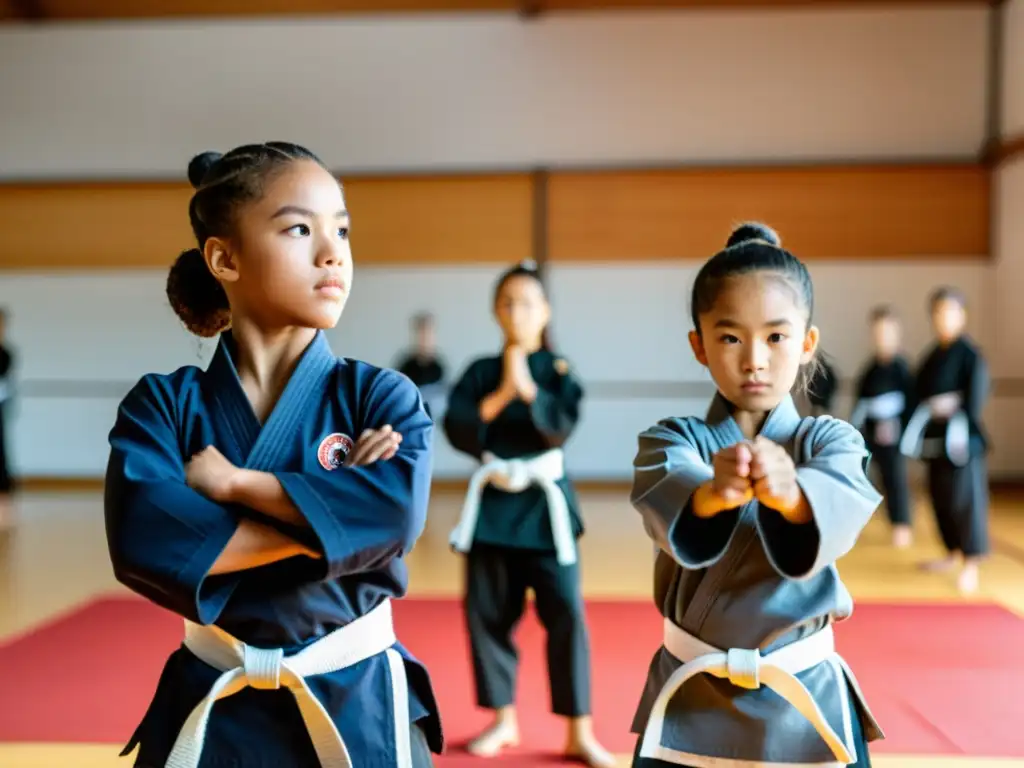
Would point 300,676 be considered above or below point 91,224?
below

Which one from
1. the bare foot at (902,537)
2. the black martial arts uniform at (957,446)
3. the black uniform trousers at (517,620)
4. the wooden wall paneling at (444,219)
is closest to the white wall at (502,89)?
the wooden wall paneling at (444,219)

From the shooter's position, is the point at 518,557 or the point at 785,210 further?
the point at 785,210

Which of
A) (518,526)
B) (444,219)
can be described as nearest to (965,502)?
(518,526)

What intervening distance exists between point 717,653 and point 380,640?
51cm

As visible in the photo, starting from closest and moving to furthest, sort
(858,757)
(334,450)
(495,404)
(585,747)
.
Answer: (334,450) → (858,757) → (585,747) → (495,404)

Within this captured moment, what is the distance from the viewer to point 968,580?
15.8ft

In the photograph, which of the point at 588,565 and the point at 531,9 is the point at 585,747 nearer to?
the point at 588,565

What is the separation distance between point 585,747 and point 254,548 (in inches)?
70.8

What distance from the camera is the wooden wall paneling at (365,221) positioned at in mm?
8656

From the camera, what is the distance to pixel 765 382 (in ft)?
4.55

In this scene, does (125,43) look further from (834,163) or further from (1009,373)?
(1009,373)

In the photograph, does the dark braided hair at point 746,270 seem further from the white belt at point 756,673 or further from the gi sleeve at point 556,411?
the gi sleeve at point 556,411

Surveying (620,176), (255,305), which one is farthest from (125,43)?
(255,305)

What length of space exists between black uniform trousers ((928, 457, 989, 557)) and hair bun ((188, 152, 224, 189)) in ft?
15.1
